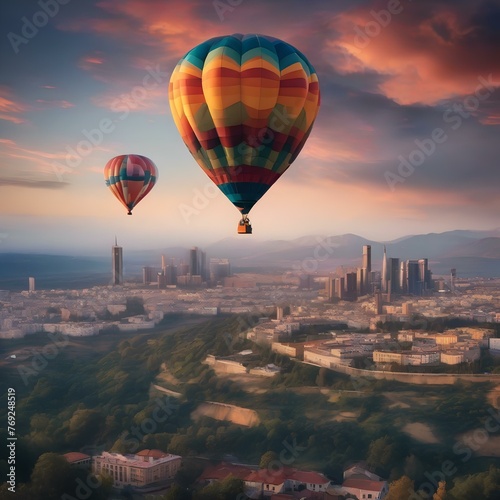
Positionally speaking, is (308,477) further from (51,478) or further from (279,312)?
(279,312)

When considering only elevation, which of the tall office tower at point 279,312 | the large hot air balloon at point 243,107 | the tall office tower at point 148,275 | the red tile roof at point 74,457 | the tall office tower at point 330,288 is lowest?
the red tile roof at point 74,457

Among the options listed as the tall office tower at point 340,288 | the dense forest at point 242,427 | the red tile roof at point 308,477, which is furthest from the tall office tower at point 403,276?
the red tile roof at point 308,477

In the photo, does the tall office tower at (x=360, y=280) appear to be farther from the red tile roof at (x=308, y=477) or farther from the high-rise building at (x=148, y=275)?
the red tile roof at (x=308, y=477)

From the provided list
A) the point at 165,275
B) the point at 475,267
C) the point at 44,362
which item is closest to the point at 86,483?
the point at 44,362

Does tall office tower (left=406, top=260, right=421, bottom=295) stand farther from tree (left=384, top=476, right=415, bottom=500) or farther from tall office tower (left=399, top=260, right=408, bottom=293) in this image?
tree (left=384, top=476, right=415, bottom=500)

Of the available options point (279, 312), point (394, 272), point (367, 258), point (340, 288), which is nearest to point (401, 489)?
point (279, 312)

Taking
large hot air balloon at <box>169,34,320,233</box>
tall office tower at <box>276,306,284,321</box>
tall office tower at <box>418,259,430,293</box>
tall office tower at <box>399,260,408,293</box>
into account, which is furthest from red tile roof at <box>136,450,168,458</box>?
tall office tower at <box>418,259,430,293</box>
